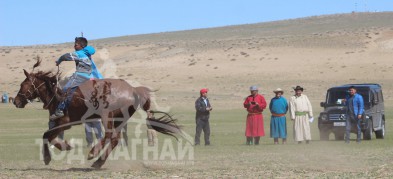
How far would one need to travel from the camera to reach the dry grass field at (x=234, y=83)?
1541 centimetres

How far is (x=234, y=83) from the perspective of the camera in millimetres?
68500

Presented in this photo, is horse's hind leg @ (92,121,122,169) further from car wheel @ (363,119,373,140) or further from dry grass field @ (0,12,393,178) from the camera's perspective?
car wheel @ (363,119,373,140)

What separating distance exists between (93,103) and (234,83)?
174ft

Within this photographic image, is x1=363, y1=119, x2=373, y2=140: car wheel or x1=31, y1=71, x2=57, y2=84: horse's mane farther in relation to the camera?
x1=363, y1=119, x2=373, y2=140: car wheel

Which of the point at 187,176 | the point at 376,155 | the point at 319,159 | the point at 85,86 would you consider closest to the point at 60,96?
the point at 85,86

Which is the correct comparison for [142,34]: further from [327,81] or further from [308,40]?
[327,81]

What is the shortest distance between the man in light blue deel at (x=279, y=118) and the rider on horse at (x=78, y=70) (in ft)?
32.2

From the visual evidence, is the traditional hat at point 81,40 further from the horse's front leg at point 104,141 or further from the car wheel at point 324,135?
the car wheel at point 324,135

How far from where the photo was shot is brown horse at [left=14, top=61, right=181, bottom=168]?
15695 mm

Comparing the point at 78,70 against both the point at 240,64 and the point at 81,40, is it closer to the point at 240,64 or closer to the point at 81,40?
the point at 81,40

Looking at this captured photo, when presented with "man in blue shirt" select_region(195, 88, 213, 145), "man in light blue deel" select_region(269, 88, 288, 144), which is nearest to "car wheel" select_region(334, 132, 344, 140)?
"man in light blue deel" select_region(269, 88, 288, 144)

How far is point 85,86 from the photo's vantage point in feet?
51.9

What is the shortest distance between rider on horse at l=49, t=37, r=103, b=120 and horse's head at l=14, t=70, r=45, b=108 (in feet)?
1.82

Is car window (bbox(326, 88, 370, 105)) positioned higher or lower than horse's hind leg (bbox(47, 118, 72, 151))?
higher
